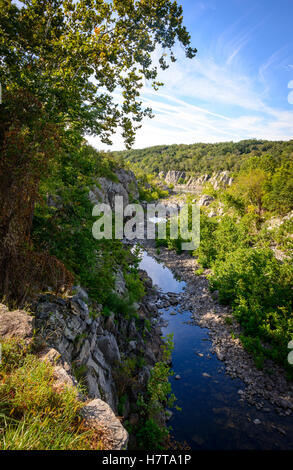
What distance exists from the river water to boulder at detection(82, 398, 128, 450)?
6.34 metres

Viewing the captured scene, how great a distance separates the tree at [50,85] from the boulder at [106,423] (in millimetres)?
2916

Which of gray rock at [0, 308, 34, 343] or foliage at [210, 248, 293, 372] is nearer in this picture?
gray rock at [0, 308, 34, 343]

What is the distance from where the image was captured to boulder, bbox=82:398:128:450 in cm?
250

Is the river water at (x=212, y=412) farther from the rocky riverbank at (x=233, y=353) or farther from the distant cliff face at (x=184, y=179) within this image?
the distant cliff face at (x=184, y=179)

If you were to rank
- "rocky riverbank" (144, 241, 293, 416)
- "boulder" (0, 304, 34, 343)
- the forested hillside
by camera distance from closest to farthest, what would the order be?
"boulder" (0, 304, 34, 343) < "rocky riverbank" (144, 241, 293, 416) < the forested hillside

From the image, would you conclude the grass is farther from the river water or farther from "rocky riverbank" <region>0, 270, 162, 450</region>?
the river water

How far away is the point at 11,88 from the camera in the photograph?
5062mm

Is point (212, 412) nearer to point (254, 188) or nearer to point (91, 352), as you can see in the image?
point (91, 352)

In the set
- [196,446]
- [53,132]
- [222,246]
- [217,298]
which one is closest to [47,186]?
[53,132]

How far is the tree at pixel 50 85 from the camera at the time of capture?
463cm

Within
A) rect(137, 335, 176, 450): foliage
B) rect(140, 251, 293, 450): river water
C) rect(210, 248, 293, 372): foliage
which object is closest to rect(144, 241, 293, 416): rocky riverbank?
rect(140, 251, 293, 450): river water

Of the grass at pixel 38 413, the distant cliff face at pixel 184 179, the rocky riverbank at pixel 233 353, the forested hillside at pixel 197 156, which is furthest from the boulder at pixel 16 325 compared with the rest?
the distant cliff face at pixel 184 179

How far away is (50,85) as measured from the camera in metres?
6.29

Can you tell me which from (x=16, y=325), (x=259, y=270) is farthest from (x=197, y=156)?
(x=16, y=325)
